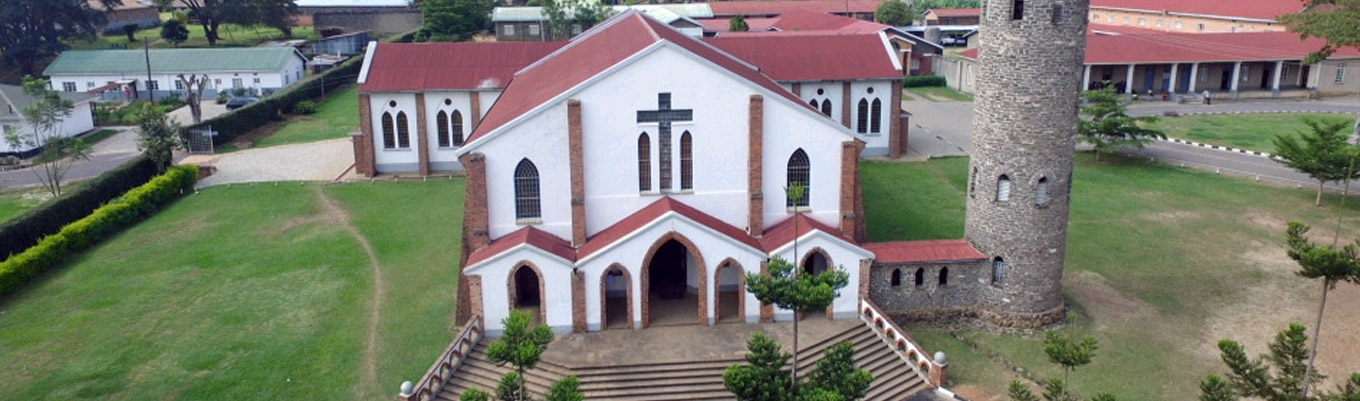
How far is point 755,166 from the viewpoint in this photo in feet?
76.9

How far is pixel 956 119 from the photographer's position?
5194cm

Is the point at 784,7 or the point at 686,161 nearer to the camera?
the point at 686,161

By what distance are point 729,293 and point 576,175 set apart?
511 centimetres

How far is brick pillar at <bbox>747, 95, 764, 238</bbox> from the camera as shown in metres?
23.0

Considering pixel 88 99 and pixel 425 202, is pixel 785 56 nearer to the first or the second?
pixel 425 202

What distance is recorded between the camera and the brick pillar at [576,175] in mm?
22672

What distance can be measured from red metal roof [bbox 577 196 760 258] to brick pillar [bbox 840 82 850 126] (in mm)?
18964

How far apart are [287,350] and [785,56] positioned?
85.5ft

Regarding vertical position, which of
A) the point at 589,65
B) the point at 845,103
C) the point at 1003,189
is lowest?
the point at 1003,189

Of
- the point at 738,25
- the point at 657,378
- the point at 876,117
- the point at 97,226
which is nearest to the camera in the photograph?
the point at 657,378

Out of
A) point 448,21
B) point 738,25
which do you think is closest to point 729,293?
point 738,25

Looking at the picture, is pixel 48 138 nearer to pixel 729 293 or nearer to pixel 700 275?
pixel 729 293

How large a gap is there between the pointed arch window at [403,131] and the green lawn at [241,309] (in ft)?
17.0

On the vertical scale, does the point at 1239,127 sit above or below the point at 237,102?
below
